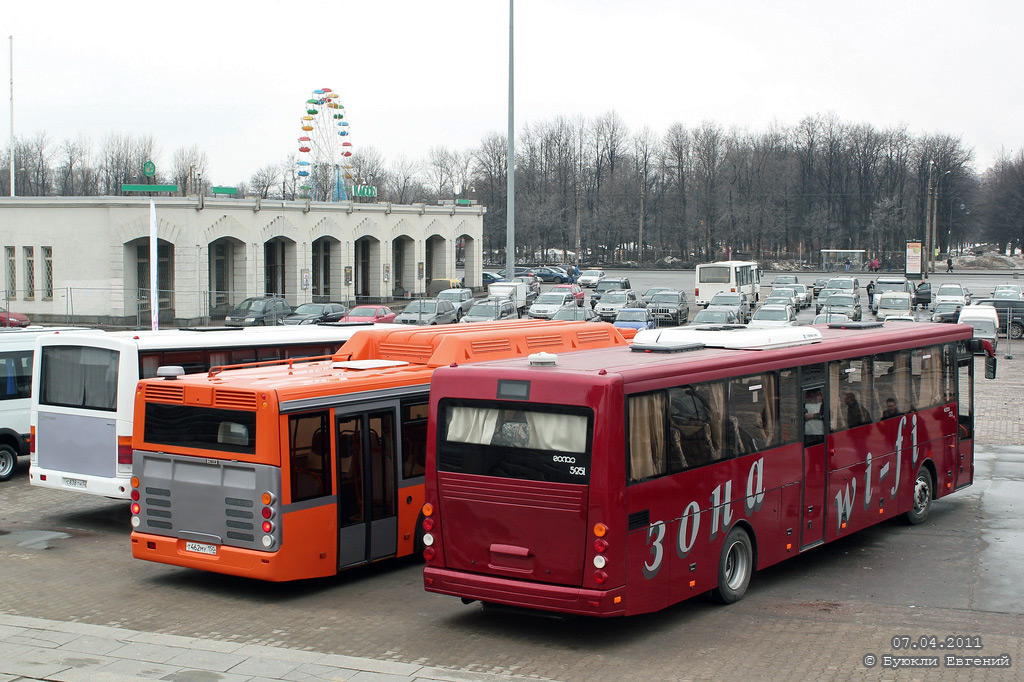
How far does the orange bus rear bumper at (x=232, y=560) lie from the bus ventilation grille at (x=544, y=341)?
13.3 feet

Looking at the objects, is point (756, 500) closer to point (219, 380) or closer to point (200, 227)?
point (219, 380)

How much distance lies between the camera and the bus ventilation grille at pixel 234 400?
1008 centimetres

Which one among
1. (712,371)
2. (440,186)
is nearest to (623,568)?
(712,371)

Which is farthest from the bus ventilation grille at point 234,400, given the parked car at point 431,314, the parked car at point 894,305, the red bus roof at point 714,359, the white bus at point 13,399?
the parked car at point 894,305

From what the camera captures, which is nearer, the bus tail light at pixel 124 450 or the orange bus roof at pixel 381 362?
the orange bus roof at pixel 381 362

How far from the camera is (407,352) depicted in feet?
42.1

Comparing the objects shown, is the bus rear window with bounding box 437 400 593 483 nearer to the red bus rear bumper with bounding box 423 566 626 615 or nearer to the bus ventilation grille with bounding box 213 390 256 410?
the red bus rear bumper with bounding box 423 566 626 615

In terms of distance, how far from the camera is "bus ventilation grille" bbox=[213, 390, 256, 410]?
33.1 ft

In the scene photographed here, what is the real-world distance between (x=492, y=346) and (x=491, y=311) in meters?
32.2

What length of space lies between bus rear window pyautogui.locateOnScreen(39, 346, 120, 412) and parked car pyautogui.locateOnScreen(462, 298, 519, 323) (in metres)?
28.8

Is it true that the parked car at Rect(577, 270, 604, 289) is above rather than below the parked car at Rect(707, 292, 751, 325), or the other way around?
above

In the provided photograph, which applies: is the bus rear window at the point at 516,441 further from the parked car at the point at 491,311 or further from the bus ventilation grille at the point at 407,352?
the parked car at the point at 491,311

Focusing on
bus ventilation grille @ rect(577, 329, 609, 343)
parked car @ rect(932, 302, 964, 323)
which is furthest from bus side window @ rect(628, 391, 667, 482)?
parked car @ rect(932, 302, 964, 323)

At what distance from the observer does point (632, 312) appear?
142ft
